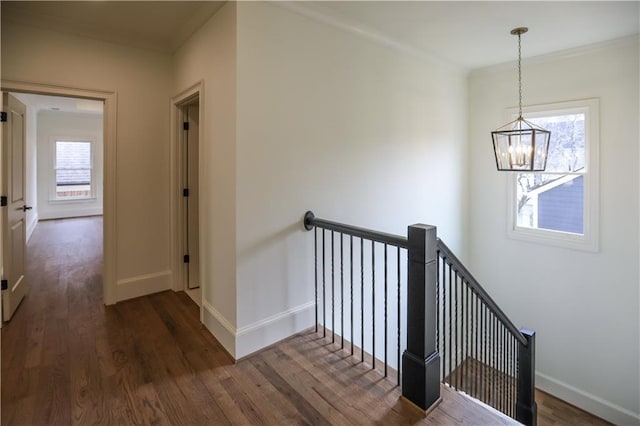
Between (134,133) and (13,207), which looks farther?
(134,133)

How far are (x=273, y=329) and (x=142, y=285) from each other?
1.74 metres

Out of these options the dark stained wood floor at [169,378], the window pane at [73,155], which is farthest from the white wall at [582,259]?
the window pane at [73,155]

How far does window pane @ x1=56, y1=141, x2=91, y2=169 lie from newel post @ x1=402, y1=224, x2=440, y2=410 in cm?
960

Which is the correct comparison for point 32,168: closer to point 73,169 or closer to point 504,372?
point 73,169

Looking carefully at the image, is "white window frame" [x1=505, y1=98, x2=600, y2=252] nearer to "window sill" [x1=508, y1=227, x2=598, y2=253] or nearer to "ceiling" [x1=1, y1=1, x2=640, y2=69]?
"window sill" [x1=508, y1=227, x2=598, y2=253]

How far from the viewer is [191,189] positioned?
11.8 feet

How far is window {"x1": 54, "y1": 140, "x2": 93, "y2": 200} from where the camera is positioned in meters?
8.45

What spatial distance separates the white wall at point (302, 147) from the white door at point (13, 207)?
Answer: 213cm

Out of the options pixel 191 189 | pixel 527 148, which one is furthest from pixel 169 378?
pixel 527 148

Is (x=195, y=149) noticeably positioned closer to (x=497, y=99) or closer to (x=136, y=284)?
(x=136, y=284)

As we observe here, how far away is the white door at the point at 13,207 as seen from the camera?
2889 mm

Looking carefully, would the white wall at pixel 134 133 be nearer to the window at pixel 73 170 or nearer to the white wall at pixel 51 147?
the white wall at pixel 51 147

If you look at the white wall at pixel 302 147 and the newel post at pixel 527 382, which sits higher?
the white wall at pixel 302 147

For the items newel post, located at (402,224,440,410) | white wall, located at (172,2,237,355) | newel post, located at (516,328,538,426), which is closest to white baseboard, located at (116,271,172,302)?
white wall, located at (172,2,237,355)
